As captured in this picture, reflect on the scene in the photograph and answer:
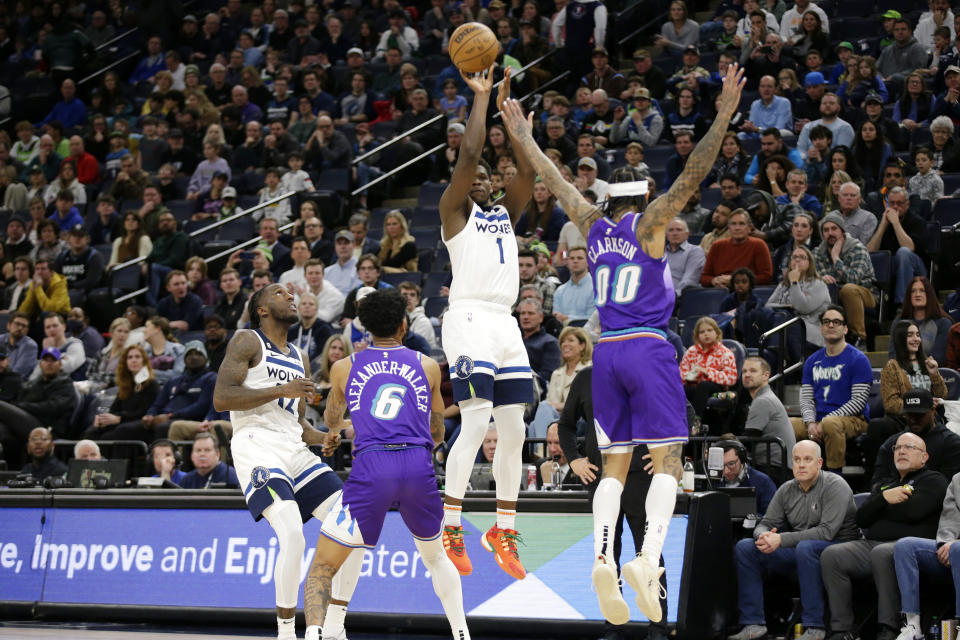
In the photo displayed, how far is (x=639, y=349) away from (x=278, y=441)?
250 centimetres

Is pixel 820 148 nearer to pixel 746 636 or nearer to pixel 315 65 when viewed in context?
pixel 746 636

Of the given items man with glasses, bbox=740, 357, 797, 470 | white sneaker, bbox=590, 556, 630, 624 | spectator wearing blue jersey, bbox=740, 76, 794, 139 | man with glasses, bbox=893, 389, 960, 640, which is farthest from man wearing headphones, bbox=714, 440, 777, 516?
spectator wearing blue jersey, bbox=740, 76, 794, 139

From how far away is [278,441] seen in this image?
806cm

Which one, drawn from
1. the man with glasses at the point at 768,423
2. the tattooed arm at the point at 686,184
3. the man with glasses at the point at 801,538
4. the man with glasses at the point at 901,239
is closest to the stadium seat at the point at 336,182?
the man with glasses at the point at 901,239

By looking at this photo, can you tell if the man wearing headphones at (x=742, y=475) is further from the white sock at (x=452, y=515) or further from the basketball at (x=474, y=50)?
the basketball at (x=474, y=50)

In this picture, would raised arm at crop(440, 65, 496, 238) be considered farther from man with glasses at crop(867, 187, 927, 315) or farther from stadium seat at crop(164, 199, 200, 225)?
stadium seat at crop(164, 199, 200, 225)

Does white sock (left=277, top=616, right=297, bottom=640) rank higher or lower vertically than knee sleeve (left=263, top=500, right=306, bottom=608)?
lower

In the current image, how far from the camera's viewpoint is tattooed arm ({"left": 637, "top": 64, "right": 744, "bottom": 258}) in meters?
6.75

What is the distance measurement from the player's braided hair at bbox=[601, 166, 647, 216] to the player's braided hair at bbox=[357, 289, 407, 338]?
4.39 feet

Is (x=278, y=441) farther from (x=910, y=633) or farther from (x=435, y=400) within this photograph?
(x=910, y=633)

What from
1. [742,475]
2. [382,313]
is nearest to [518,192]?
[382,313]

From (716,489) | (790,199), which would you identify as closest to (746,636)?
(716,489)

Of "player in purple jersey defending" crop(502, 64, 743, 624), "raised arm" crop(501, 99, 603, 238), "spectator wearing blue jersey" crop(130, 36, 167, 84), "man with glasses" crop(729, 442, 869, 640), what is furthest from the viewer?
"spectator wearing blue jersey" crop(130, 36, 167, 84)

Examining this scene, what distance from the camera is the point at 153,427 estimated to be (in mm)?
14086
